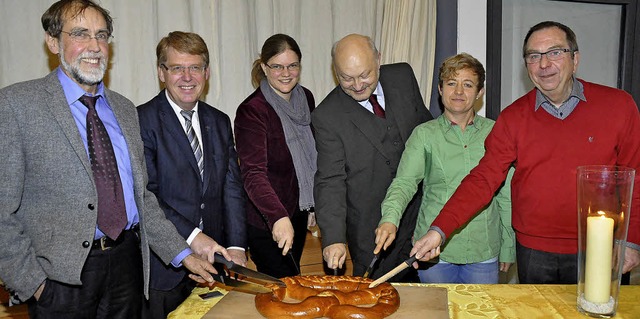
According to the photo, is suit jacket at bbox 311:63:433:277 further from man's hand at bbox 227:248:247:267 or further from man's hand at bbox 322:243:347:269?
man's hand at bbox 227:248:247:267

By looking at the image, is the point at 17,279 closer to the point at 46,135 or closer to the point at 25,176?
the point at 25,176

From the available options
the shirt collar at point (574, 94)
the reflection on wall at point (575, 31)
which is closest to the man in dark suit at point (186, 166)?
the shirt collar at point (574, 94)

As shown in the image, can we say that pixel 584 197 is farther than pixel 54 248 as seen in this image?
No

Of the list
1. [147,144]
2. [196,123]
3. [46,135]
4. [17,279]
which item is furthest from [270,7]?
[17,279]

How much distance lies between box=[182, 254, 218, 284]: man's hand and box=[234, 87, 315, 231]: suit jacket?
0.46 meters

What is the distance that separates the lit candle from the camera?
1447 mm

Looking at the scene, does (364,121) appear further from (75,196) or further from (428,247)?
(75,196)

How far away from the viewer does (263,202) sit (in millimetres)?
2273

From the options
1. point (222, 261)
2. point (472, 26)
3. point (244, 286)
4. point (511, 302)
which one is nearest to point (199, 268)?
point (222, 261)

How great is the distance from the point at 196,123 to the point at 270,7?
132 cm

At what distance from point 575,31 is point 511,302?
3.09m

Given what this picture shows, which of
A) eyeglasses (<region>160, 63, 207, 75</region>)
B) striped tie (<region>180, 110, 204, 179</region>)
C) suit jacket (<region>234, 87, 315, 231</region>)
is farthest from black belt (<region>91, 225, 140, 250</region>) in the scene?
eyeglasses (<region>160, 63, 207, 75</region>)

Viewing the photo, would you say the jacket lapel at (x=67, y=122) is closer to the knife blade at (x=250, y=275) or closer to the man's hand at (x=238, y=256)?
the knife blade at (x=250, y=275)

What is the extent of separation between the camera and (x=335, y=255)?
2.03 meters
